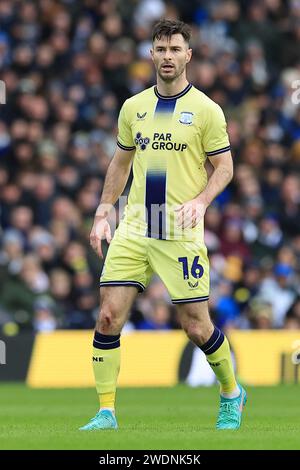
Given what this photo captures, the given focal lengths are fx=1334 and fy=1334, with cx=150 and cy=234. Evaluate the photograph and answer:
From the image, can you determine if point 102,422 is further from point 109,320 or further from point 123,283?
point 123,283

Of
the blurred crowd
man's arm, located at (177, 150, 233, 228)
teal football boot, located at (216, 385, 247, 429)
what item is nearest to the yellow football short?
man's arm, located at (177, 150, 233, 228)

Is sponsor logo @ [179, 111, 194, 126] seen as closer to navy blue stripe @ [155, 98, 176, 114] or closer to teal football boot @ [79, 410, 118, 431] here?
navy blue stripe @ [155, 98, 176, 114]

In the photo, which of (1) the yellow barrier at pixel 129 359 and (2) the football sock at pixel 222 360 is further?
(1) the yellow barrier at pixel 129 359

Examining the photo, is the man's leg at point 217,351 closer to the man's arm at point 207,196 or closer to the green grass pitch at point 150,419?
the green grass pitch at point 150,419

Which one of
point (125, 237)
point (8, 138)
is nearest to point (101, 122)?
point (8, 138)

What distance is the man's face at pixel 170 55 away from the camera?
9.01m

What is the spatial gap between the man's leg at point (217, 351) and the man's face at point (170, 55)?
5.20 feet

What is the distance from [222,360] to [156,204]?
118cm

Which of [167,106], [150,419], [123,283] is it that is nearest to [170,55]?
[167,106]

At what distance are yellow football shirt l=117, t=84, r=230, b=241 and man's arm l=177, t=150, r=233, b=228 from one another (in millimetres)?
75

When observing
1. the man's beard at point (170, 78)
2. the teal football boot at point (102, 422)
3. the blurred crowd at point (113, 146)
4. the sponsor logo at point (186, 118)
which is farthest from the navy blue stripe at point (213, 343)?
the blurred crowd at point (113, 146)

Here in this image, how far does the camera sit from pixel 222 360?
927 centimetres

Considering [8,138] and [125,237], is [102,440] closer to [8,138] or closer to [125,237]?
[125,237]

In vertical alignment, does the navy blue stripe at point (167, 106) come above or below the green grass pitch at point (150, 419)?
above
